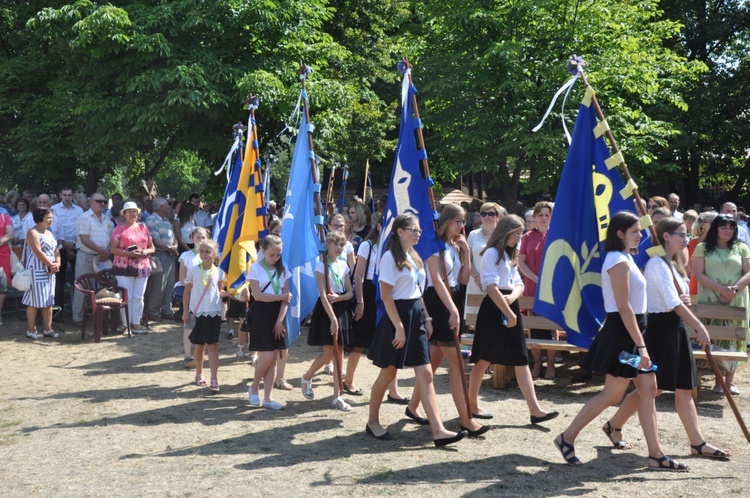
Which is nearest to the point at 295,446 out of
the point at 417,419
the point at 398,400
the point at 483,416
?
the point at 417,419

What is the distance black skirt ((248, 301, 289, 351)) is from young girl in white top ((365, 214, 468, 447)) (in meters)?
1.50

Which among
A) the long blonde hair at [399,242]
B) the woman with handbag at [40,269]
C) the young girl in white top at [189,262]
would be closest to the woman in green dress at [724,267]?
the long blonde hair at [399,242]

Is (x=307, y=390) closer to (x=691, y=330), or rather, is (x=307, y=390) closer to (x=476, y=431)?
(x=476, y=431)

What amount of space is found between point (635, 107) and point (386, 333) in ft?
59.7

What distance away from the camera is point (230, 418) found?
7.88 m

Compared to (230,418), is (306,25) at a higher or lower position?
higher

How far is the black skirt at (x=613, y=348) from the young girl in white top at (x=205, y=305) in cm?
438

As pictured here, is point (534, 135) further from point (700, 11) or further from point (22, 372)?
point (700, 11)

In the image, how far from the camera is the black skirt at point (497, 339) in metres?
7.38

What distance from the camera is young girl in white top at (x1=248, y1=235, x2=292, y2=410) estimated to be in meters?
8.16

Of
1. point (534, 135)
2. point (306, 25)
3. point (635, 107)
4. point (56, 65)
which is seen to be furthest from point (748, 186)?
point (56, 65)

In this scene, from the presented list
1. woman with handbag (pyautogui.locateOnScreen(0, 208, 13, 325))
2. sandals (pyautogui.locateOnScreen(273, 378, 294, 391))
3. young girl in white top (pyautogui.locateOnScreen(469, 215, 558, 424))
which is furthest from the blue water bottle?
woman with handbag (pyautogui.locateOnScreen(0, 208, 13, 325))

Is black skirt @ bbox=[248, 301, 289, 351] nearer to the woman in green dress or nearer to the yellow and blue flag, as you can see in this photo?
the yellow and blue flag

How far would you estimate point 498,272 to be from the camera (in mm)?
7434
